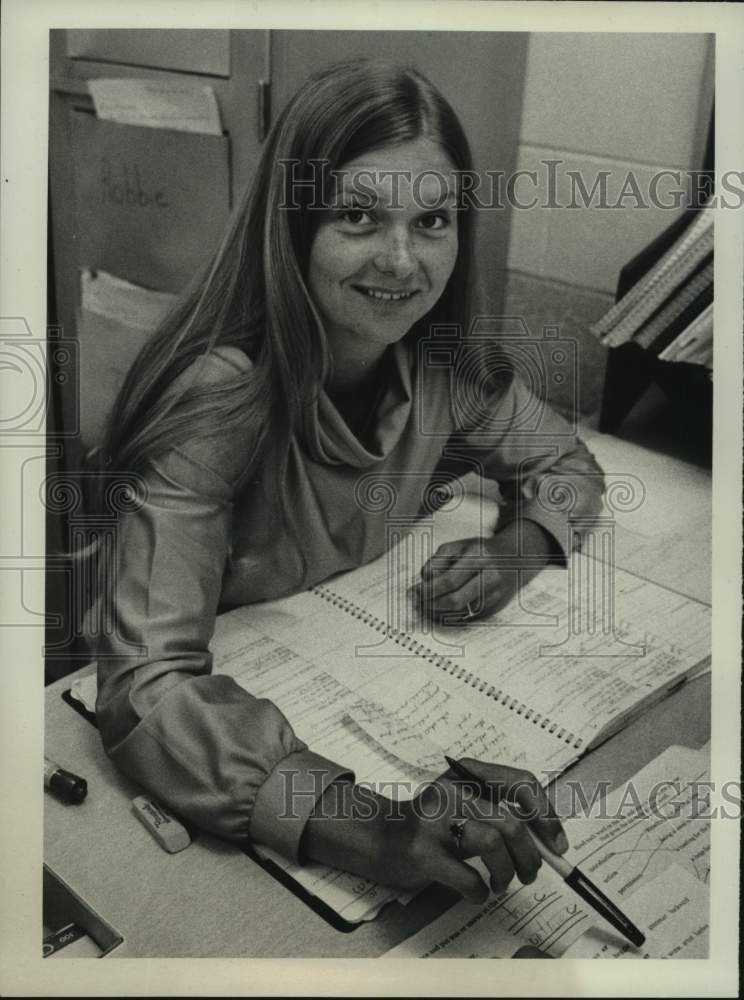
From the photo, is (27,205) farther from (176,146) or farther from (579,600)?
(579,600)

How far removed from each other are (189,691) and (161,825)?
0.30 ft

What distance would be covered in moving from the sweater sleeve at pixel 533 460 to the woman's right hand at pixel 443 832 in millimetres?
188

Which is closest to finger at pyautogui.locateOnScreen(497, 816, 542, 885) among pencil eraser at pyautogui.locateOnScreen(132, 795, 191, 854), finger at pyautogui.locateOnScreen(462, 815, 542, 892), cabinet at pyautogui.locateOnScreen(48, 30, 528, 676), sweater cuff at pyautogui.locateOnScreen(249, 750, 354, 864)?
finger at pyautogui.locateOnScreen(462, 815, 542, 892)

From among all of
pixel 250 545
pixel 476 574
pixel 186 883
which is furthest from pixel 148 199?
pixel 186 883

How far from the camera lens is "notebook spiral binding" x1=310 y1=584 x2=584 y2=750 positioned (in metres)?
0.74

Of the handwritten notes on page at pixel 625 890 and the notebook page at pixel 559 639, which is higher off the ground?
the notebook page at pixel 559 639

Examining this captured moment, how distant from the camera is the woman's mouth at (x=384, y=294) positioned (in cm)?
73

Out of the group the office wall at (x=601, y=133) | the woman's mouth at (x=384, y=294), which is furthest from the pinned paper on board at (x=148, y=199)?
the office wall at (x=601, y=133)

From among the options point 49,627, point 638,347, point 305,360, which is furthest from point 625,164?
point 49,627

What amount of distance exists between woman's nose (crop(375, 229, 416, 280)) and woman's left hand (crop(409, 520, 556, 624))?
201mm

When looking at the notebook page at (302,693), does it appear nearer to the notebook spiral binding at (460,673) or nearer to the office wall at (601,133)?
the notebook spiral binding at (460,673)

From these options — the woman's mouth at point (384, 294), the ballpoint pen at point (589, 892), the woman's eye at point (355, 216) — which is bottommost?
the ballpoint pen at point (589, 892)

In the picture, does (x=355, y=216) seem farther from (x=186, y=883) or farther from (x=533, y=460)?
(x=186, y=883)

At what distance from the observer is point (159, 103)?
74cm
